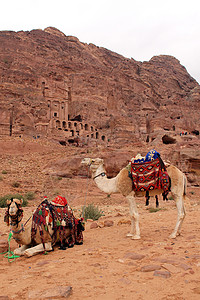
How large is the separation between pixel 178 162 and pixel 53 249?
65.5 ft

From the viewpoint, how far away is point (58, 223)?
5078 mm

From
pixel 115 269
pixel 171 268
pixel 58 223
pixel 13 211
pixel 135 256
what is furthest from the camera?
pixel 58 223

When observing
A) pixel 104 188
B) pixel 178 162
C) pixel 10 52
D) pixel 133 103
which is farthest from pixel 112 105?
pixel 104 188

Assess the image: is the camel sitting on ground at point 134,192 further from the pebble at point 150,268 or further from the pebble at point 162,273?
the pebble at point 162,273

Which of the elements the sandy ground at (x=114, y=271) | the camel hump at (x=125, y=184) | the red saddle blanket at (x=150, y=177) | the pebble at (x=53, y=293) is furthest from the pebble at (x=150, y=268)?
the camel hump at (x=125, y=184)

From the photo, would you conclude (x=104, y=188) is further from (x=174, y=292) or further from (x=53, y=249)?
(x=174, y=292)

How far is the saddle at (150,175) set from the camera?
5.77m

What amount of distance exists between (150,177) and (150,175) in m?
0.04

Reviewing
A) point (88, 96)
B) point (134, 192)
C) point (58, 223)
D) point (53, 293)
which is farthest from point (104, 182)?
point (88, 96)

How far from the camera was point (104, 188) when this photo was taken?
6.32 m

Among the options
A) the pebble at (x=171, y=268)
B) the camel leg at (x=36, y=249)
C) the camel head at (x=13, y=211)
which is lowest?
the camel leg at (x=36, y=249)

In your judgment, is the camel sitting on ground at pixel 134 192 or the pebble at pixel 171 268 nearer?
the pebble at pixel 171 268

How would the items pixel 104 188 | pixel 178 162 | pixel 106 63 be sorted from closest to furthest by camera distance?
pixel 104 188 → pixel 178 162 → pixel 106 63

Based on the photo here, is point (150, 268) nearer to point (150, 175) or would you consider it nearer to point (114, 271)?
point (114, 271)
